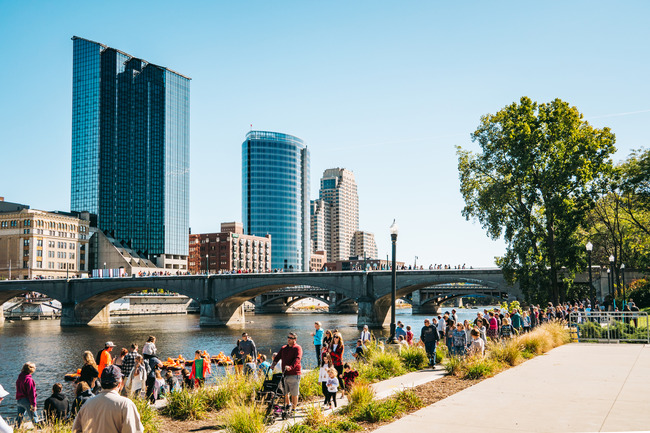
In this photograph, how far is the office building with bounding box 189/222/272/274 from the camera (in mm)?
181125

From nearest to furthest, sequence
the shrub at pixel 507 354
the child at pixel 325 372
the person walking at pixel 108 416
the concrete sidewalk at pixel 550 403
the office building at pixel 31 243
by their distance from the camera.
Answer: the person walking at pixel 108 416 → the concrete sidewalk at pixel 550 403 → the child at pixel 325 372 → the shrub at pixel 507 354 → the office building at pixel 31 243

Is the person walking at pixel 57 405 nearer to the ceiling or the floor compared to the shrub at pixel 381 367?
nearer to the ceiling

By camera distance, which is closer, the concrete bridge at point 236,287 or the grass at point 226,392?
the grass at point 226,392

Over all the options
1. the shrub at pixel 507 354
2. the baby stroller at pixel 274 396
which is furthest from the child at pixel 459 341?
the baby stroller at pixel 274 396

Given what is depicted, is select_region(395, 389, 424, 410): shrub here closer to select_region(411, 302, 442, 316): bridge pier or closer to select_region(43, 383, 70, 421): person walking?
select_region(43, 383, 70, 421): person walking

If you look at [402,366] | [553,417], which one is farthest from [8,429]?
[402,366]

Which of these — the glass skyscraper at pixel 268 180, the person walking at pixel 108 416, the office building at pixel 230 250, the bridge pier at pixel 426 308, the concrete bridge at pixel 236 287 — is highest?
the glass skyscraper at pixel 268 180

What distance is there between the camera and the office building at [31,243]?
412ft

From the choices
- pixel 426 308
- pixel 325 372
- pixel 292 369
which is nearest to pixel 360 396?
pixel 325 372

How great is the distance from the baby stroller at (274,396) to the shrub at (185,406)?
4.51 feet

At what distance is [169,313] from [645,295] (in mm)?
102003

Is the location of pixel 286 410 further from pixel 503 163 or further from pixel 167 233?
pixel 167 233

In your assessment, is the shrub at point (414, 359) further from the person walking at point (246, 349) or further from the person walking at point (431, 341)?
the person walking at point (246, 349)

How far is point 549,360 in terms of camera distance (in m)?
20.2
